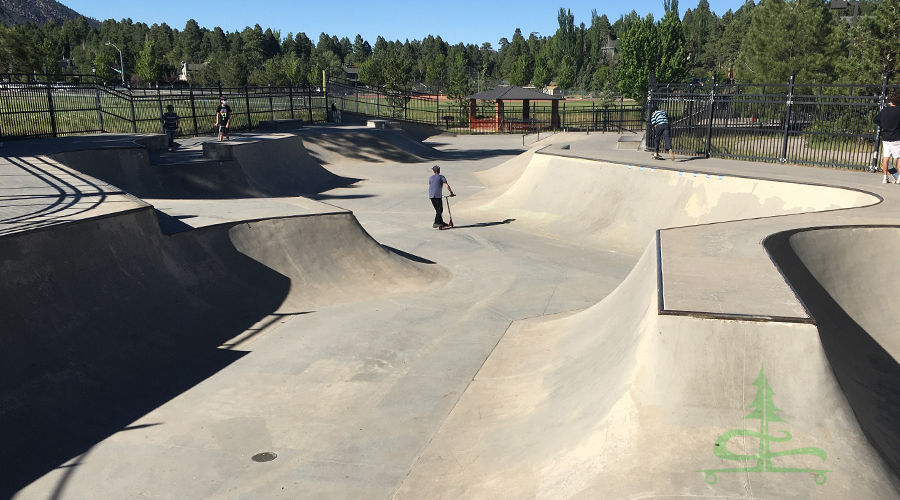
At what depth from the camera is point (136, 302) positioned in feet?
26.7

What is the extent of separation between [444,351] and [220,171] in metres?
12.4

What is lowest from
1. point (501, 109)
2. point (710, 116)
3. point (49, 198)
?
point (49, 198)

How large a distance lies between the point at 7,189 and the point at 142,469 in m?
7.15

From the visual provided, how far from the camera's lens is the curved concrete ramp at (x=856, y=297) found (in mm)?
6094

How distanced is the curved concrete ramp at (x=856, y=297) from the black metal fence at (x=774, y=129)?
23.3 feet

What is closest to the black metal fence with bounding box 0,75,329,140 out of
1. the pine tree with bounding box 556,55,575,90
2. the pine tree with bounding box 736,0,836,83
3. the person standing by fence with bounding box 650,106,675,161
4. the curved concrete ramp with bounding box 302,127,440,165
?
the curved concrete ramp with bounding box 302,127,440,165

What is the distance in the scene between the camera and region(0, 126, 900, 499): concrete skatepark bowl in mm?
4301

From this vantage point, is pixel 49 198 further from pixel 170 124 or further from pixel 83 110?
pixel 83 110

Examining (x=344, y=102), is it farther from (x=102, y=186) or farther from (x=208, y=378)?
(x=208, y=378)

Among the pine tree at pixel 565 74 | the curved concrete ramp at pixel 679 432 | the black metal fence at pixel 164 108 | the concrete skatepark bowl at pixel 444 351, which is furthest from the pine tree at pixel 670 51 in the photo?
the curved concrete ramp at pixel 679 432

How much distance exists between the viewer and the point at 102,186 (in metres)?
10.9

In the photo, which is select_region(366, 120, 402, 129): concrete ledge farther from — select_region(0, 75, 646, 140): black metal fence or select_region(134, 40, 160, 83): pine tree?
select_region(134, 40, 160, 83): pine tree

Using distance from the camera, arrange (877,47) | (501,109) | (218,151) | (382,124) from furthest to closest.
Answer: (501,109) < (382,124) < (877,47) < (218,151)

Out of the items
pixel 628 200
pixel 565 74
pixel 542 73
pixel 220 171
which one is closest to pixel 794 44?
pixel 628 200
